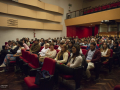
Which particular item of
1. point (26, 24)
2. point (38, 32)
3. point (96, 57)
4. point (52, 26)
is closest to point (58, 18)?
point (52, 26)

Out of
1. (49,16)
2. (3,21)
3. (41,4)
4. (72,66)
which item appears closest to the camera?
(72,66)

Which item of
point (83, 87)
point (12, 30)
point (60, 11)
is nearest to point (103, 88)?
point (83, 87)

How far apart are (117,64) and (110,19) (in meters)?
5.19

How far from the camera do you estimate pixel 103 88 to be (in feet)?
7.70

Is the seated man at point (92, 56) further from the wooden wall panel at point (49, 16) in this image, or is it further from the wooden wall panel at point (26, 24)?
the wooden wall panel at point (49, 16)

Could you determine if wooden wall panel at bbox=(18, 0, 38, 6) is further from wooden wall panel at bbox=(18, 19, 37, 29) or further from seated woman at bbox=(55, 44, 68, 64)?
seated woman at bbox=(55, 44, 68, 64)

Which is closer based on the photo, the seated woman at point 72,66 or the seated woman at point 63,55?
the seated woman at point 72,66

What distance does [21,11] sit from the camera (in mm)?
8039

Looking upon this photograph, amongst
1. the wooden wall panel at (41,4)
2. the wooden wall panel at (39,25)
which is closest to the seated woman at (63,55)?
the wooden wall panel at (39,25)

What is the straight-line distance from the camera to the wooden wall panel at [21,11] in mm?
7464

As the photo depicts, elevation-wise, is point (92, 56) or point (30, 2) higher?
point (30, 2)

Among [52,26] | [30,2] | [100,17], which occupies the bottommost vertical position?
[52,26]

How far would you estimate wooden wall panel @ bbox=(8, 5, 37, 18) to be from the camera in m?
7.46

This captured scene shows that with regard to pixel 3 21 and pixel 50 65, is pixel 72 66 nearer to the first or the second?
pixel 50 65
